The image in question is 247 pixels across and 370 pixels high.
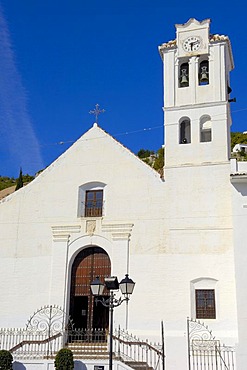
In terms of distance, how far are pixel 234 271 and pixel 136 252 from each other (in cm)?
437

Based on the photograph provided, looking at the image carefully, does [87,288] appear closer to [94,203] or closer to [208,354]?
[94,203]

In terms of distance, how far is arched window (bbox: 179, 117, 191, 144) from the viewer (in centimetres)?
2375

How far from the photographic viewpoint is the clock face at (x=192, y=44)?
79.9 feet

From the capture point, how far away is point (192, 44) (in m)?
24.4

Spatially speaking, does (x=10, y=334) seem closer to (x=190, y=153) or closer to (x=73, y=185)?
(x=73, y=185)

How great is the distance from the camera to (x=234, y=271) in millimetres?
20109

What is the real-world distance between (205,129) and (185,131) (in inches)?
40.9

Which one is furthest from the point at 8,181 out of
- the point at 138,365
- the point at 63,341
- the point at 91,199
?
the point at 138,365

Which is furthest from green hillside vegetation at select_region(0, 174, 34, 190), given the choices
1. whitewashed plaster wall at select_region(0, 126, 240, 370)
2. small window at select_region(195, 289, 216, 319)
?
small window at select_region(195, 289, 216, 319)

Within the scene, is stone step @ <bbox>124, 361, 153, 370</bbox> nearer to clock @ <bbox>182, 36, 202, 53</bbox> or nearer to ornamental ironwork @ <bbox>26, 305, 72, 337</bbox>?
ornamental ironwork @ <bbox>26, 305, 72, 337</bbox>

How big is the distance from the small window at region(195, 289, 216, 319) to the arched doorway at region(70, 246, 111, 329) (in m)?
4.14

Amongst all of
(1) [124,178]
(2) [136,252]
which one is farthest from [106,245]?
(1) [124,178]

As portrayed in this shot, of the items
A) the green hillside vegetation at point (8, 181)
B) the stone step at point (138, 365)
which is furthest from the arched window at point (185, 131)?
the green hillside vegetation at point (8, 181)

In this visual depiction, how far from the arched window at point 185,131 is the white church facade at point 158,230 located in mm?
63
